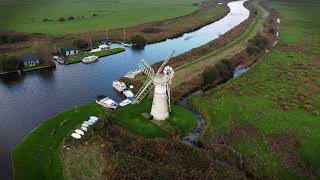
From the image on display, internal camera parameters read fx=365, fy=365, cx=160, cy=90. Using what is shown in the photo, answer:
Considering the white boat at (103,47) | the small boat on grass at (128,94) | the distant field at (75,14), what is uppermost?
the distant field at (75,14)

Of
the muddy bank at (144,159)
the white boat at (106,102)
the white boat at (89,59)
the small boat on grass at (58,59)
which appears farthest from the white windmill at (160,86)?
the small boat on grass at (58,59)

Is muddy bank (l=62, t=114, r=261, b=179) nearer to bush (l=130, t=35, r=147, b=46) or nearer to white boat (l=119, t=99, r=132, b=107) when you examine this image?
white boat (l=119, t=99, r=132, b=107)

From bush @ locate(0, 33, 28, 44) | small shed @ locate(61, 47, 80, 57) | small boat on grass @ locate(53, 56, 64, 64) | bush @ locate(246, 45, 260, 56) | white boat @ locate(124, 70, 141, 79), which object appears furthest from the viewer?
bush @ locate(0, 33, 28, 44)

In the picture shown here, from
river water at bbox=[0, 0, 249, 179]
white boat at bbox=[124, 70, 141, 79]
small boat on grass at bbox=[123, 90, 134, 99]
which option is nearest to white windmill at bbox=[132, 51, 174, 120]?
small boat on grass at bbox=[123, 90, 134, 99]

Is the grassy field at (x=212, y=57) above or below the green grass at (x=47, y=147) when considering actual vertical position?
above

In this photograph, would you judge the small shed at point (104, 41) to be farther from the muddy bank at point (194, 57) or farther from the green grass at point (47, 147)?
the green grass at point (47, 147)

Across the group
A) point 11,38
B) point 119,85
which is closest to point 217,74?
point 119,85
